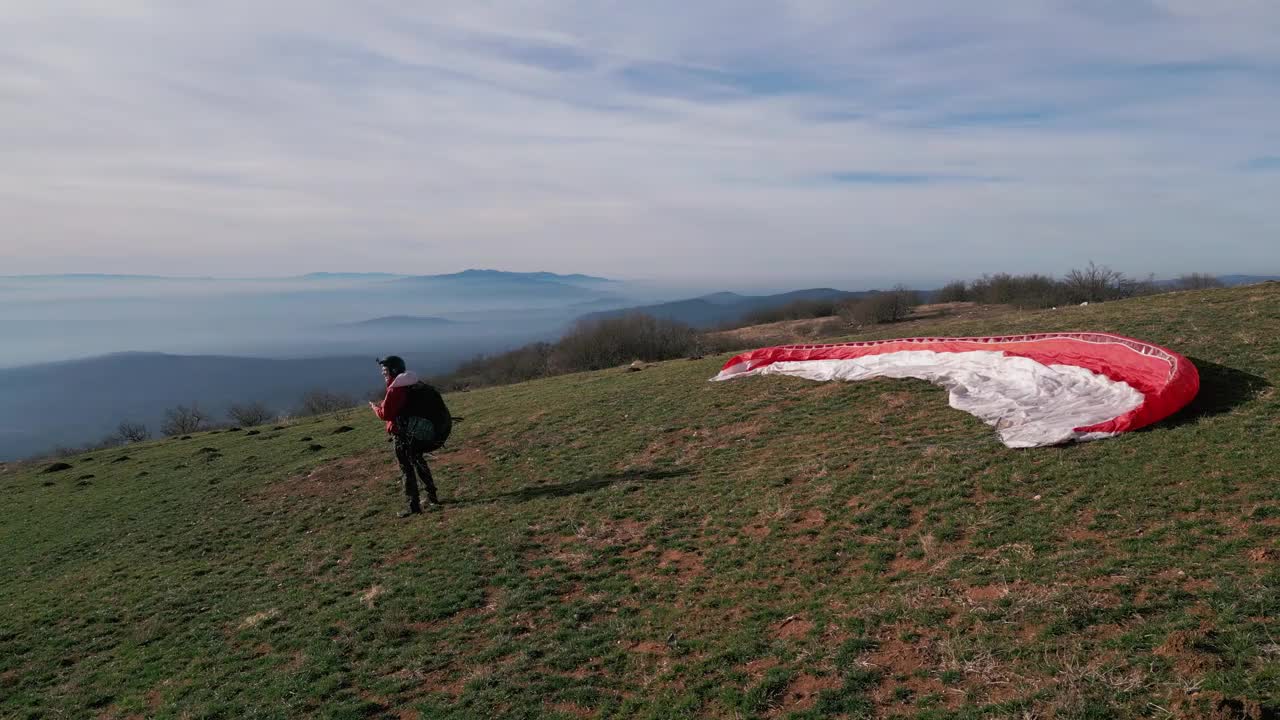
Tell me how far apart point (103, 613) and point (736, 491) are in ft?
36.7

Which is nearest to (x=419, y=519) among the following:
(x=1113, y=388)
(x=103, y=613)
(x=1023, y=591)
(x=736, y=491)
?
(x=103, y=613)

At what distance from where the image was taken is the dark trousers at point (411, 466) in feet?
44.0

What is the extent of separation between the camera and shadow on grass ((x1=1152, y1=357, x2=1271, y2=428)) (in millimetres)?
10859

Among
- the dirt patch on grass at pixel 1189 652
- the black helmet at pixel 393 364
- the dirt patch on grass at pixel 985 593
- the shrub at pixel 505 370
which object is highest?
the black helmet at pixel 393 364

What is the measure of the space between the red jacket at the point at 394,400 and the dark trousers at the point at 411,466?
40 cm

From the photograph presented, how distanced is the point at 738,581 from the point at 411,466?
797 centimetres

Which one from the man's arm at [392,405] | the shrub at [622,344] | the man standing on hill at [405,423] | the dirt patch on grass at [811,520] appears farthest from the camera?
the shrub at [622,344]

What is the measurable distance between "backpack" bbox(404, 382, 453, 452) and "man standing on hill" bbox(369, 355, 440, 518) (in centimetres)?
2

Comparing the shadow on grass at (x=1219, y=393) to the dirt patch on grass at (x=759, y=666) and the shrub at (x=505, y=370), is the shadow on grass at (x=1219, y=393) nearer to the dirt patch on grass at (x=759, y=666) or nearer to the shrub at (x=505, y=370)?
the dirt patch on grass at (x=759, y=666)

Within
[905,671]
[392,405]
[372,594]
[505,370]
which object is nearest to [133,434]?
[505,370]

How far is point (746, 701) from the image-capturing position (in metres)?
6.12

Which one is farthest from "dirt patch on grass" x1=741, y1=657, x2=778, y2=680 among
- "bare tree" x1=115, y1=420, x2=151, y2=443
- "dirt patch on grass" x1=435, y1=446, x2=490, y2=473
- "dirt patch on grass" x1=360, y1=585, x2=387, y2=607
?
"bare tree" x1=115, y1=420, x2=151, y2=443

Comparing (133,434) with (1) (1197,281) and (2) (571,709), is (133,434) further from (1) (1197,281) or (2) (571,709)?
(1) (1197,281)

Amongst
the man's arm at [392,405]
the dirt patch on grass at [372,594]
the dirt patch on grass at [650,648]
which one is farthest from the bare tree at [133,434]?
the dirt patch on grass at [650,648]
